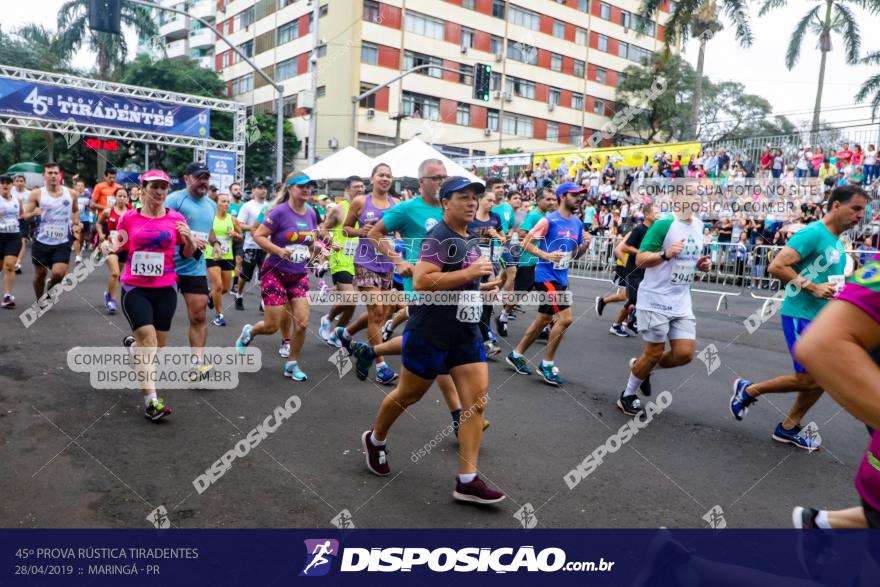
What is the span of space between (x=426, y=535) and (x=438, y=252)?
Answer: 1.56m

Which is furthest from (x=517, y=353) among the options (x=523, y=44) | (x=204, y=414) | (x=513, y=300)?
(x=523, y=44)

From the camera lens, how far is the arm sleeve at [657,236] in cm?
573

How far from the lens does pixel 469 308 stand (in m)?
4.05

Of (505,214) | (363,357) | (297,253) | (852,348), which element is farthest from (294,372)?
(852,348)

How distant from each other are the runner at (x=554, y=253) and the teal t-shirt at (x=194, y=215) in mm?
3272

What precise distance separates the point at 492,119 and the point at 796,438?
4513 cm

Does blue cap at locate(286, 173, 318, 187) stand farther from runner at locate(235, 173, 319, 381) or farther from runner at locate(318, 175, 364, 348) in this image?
runner at locate(318, 175, 364, 348)

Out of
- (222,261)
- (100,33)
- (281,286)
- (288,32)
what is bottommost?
(222,261)

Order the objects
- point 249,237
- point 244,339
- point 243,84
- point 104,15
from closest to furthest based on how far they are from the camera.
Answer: point 244,339, point 249,237, point 104,15, point 243,84

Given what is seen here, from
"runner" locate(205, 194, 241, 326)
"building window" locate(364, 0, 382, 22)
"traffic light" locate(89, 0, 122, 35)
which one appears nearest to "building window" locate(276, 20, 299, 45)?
"building window" locate(364, 0, 382, 22)

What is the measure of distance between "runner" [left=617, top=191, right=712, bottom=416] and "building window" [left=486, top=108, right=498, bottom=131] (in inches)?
1728

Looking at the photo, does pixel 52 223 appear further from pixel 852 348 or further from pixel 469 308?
pixel 852 348

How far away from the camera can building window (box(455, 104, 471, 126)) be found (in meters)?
46.6

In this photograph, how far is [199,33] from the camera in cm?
6000
